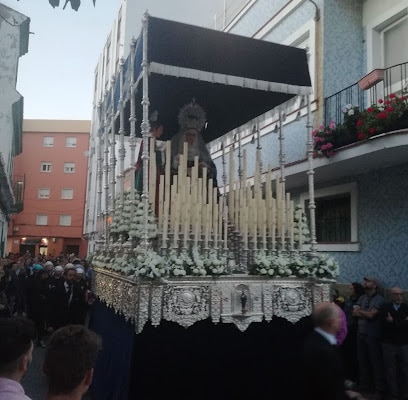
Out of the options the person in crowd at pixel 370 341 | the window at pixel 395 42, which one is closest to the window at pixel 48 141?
the window at pixel 395 42

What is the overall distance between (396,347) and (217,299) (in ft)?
8.97

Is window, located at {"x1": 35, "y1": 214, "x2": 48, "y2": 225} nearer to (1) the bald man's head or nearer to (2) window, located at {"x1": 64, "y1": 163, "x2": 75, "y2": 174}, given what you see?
(2) window, located at {"x1": 64, "y1": 163, "x2": 75, "y2": 174}

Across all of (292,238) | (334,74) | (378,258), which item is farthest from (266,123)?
(292,238)

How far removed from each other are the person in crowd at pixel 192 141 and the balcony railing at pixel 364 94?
263 cm

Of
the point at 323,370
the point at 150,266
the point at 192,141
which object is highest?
the point at 192,141

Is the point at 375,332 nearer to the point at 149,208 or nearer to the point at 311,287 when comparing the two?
the point at 311,287

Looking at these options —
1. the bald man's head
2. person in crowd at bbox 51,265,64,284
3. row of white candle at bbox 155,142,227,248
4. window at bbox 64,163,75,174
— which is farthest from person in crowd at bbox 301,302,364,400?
window at bbox 64,163,75,174

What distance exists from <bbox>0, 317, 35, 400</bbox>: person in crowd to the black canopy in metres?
3.82

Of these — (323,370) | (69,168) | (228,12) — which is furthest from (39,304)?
(69,168)

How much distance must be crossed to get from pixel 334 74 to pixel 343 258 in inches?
139

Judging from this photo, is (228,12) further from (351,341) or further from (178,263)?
(178,263)

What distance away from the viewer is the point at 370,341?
21.1 ft

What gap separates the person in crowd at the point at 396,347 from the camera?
19.7ft

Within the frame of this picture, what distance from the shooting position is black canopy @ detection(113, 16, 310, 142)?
18.1 feet
